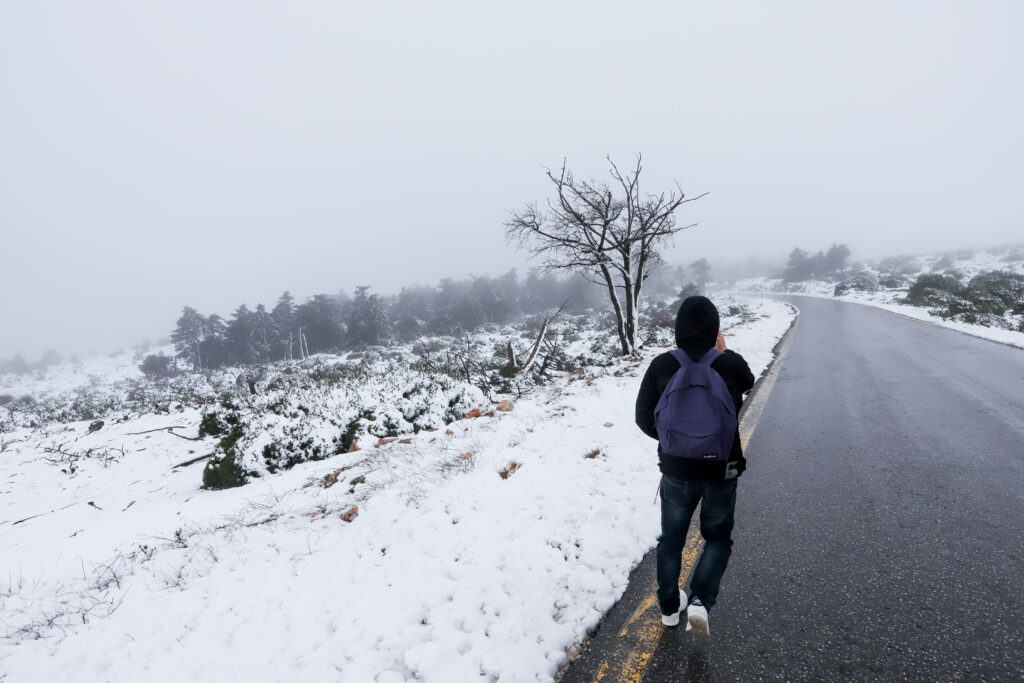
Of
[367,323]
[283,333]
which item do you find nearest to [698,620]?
[367,323]

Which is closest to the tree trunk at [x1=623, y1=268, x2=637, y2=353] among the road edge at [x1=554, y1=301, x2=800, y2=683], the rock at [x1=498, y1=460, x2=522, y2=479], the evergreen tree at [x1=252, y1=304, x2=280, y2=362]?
the rock at [x1=498, y1=460, x2=522, y2=479]

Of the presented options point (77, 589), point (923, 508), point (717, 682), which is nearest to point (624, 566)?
point (717, 682)

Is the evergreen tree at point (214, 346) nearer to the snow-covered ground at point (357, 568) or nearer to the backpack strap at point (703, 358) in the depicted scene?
the snow-covered ground at point (357, 568)

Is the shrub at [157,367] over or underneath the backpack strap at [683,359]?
underneath

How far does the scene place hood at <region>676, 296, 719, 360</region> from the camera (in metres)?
2.44

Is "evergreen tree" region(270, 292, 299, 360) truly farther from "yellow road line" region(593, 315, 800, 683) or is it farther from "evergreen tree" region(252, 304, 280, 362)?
"yellow road line" region(593, 315, 800, 683)

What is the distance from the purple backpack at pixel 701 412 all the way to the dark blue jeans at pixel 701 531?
23 centimetres

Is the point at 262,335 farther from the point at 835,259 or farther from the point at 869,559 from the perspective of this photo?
the point at 835,259

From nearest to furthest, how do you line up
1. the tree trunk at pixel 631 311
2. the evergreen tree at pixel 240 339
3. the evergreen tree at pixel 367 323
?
the tree trunk at pixel 631 311 → the evergreen tree at pixel 367 323 → the evergreen tree at pixel 240 339

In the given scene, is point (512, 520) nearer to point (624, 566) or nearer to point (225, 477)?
point (624, 566)

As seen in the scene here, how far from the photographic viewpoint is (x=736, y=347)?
13.2 metres

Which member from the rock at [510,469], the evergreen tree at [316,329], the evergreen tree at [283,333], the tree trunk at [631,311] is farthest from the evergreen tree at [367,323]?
the rock at [510,469]

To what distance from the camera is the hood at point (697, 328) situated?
2.44 metres

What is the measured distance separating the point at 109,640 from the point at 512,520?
326 centimetres
